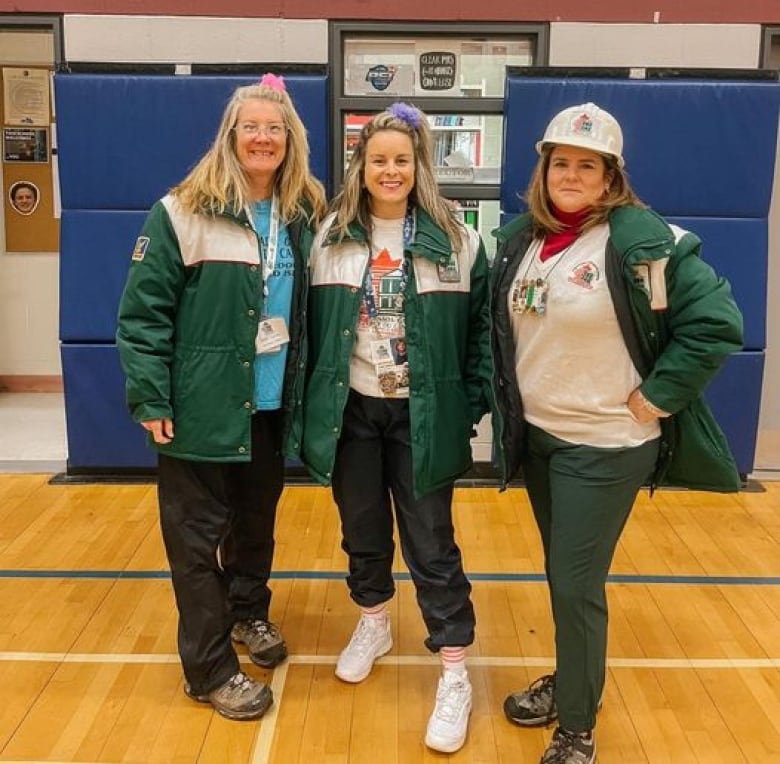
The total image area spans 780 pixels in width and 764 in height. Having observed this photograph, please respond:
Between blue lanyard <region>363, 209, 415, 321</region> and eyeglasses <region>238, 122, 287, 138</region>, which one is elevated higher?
eyeglasses <region>238, 122, 287, 138</region>

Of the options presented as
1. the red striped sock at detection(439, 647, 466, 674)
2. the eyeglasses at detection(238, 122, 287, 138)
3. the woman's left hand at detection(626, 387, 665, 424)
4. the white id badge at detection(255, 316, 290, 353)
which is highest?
the eyeglasses at detection(238, 122, 287, 138)

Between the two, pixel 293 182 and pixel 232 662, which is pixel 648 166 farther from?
pixel 232 662

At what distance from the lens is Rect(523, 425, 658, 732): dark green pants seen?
2053 mm

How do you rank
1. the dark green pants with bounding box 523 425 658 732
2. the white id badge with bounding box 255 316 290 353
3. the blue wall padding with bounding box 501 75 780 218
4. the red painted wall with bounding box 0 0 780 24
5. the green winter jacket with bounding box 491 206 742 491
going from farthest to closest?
the red painted wall with bounding box 0 0 780 24 → the blue wall padding with bounding box 501 75 780 218 → the white id badge with bounding box 255 316 290 353 → the dark green pants with bounding box 523 425 658 732 → the green winter jacket with bounding box 491 206 742 491

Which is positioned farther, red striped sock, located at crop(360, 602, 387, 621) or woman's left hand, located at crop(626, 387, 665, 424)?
red striped sock, located at crop(360, 602, 387, 621)

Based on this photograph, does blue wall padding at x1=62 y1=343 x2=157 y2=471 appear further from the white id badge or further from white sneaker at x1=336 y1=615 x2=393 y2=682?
the white id badge

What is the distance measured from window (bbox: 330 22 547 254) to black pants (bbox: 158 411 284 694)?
2.26m

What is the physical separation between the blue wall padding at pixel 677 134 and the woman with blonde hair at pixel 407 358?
1888 mm

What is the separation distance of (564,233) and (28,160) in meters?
5.06

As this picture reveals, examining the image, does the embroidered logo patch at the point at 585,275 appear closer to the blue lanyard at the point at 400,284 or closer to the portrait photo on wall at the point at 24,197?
the blue lanyard at the point at 400,284

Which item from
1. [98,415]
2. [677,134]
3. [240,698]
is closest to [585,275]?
[240,698]

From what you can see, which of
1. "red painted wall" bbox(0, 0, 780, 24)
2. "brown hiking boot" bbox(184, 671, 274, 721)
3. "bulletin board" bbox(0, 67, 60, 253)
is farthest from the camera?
"bulletin board" bbox(0, 67, 60, 253)

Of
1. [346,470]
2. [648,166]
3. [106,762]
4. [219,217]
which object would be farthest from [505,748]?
[648,166]

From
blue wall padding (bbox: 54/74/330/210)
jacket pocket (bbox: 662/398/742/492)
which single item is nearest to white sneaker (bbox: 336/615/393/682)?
jacket pocket (bbox: 662/398/742/492)
